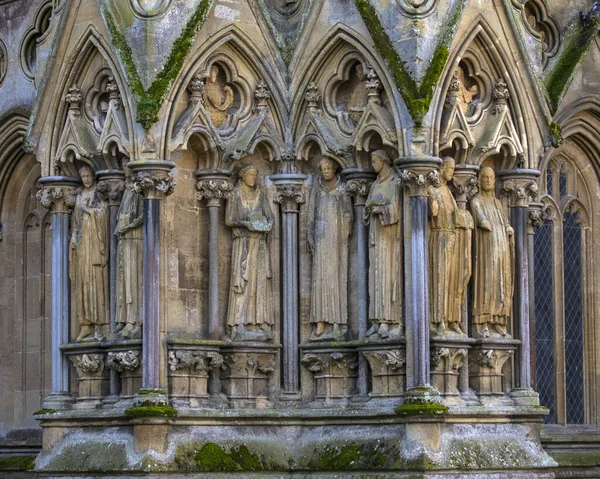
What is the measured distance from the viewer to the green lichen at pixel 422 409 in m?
23.9

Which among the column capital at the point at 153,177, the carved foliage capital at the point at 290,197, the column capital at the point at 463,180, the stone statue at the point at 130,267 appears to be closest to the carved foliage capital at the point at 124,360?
the stone statue at the point at 130,267

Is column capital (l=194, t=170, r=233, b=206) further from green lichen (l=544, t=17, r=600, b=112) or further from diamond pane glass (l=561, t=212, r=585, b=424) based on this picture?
diamond pane glass (l=561, t=212, r=585, b=424)

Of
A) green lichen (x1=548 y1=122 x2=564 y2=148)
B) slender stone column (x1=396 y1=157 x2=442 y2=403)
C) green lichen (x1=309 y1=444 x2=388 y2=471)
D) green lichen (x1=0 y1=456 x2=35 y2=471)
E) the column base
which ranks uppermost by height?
green lichen (x1=548 y1=122 x2=564 y2=148)

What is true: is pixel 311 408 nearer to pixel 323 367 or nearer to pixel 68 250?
pixel 323 367

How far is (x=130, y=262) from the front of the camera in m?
24.9

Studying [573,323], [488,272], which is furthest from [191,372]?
[573,323]

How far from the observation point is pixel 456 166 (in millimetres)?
25000

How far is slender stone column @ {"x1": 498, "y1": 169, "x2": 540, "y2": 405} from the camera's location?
999 inches

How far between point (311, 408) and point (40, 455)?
3.18 meters

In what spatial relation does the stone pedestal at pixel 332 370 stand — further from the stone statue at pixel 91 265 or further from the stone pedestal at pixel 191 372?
the stone statue at pixel 91 265

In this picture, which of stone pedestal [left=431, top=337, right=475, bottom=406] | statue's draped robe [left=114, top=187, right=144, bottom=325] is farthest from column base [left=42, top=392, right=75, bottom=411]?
stone pedestal [left=431, top=337, right=475, bottom=406]

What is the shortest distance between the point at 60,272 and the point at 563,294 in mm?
6510

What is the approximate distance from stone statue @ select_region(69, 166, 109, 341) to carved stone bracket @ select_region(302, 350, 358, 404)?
8.02 ft

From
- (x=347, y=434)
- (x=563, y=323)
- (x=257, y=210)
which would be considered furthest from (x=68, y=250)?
(x=563, y=323)
